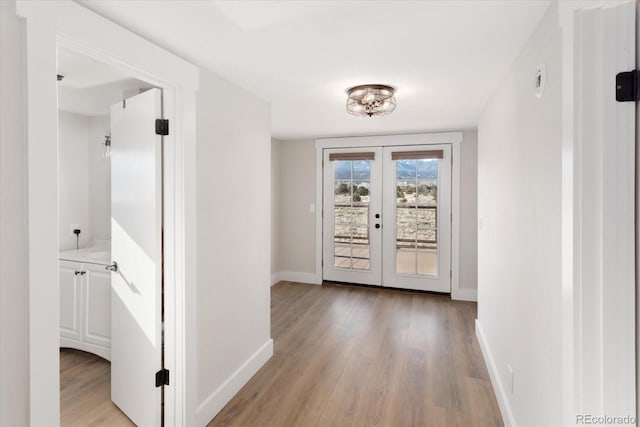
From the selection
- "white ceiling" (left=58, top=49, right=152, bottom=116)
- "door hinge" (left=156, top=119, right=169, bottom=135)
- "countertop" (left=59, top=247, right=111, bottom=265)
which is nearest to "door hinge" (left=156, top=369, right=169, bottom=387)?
"countertop" (left=59, top=247, right=111, bottom=265)

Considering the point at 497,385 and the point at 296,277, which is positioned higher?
the point at 296,277

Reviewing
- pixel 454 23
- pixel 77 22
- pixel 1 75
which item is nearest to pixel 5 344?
pixel 1 75

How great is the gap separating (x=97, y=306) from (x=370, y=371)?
231 centimetres

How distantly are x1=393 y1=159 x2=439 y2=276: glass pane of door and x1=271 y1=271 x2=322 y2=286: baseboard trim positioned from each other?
1270mm

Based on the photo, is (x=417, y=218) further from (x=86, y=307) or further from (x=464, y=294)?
(x=86, y=307)

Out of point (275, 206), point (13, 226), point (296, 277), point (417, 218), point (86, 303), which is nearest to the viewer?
point (13, 226)

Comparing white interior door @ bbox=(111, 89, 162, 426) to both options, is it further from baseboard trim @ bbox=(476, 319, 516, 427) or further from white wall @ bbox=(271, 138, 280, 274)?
white wall @ bbox=(271, 138, 280, 274)

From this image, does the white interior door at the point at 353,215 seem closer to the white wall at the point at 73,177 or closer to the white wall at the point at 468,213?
the white wall at the point at 468,213

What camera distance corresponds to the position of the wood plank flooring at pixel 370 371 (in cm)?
219

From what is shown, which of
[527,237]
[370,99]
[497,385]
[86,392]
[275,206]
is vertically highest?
[370,99]

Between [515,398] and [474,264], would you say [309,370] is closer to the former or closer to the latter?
[515,398]

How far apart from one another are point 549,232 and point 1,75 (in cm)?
207

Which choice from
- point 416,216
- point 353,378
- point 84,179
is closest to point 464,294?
point 416,216

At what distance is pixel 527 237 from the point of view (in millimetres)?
1704
